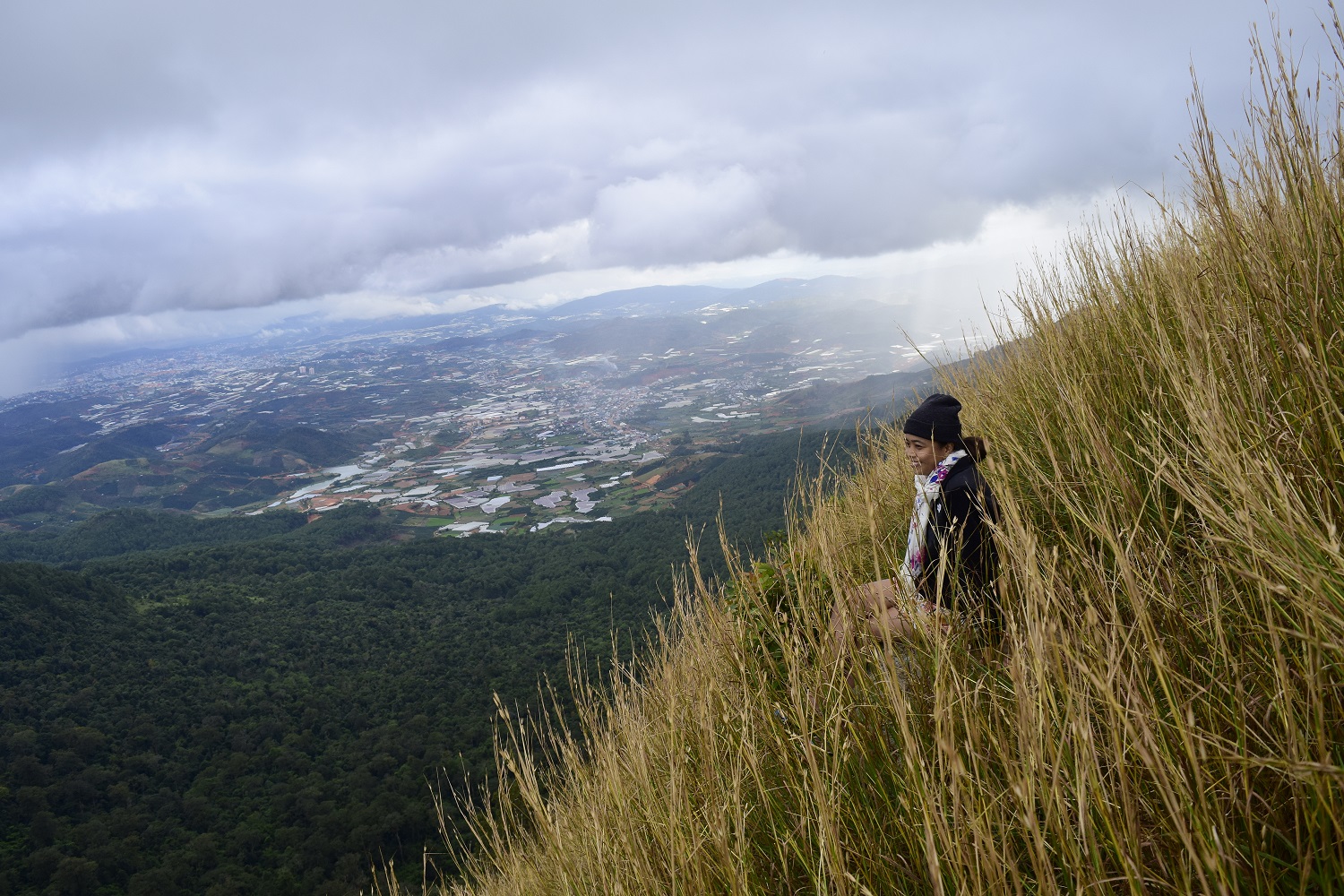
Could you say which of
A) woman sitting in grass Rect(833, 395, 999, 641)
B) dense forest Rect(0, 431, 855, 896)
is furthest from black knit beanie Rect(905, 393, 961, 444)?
dense forest Rect(0, 431, 855, 896)

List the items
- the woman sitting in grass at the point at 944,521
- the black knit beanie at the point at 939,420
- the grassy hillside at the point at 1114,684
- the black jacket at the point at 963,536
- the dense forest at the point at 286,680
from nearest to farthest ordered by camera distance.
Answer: the grassy hillside at the point at 1114,684 < the woman sitting in grass at the point at 944,521 < the black jacket at the point at 963,536 < the black knit beanie at the point at 939,420 < the dense forest at the point at 286,680

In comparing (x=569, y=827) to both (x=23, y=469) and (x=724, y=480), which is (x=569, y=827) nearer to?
(x=724, y=480)

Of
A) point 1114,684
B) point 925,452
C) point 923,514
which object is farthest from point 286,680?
point 1114,684

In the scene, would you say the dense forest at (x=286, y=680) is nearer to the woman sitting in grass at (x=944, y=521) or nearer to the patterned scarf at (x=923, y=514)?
the woman sitting in grass at (x=944, y=521)

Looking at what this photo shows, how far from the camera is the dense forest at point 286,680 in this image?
18000mm

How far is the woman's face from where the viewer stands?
2.42m

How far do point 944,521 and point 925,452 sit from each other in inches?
15.9

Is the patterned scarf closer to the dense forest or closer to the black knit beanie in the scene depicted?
the black knit beanie

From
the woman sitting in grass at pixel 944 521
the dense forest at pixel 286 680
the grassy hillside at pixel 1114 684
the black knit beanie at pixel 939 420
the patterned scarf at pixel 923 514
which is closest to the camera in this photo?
the grassy hillside at pixel 1114 684

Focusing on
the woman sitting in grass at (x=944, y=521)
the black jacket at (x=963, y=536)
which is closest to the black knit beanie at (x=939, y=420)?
the woman sitting in grass at (x=944, y=521)

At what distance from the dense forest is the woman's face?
254 inches

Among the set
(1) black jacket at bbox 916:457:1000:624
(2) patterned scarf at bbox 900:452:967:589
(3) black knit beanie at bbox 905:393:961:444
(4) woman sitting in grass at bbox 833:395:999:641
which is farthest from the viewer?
(3) black knit beanie at bbox 905:393:961:444

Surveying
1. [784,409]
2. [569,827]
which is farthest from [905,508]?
[784,409]

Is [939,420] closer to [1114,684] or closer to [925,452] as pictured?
[925,452]
